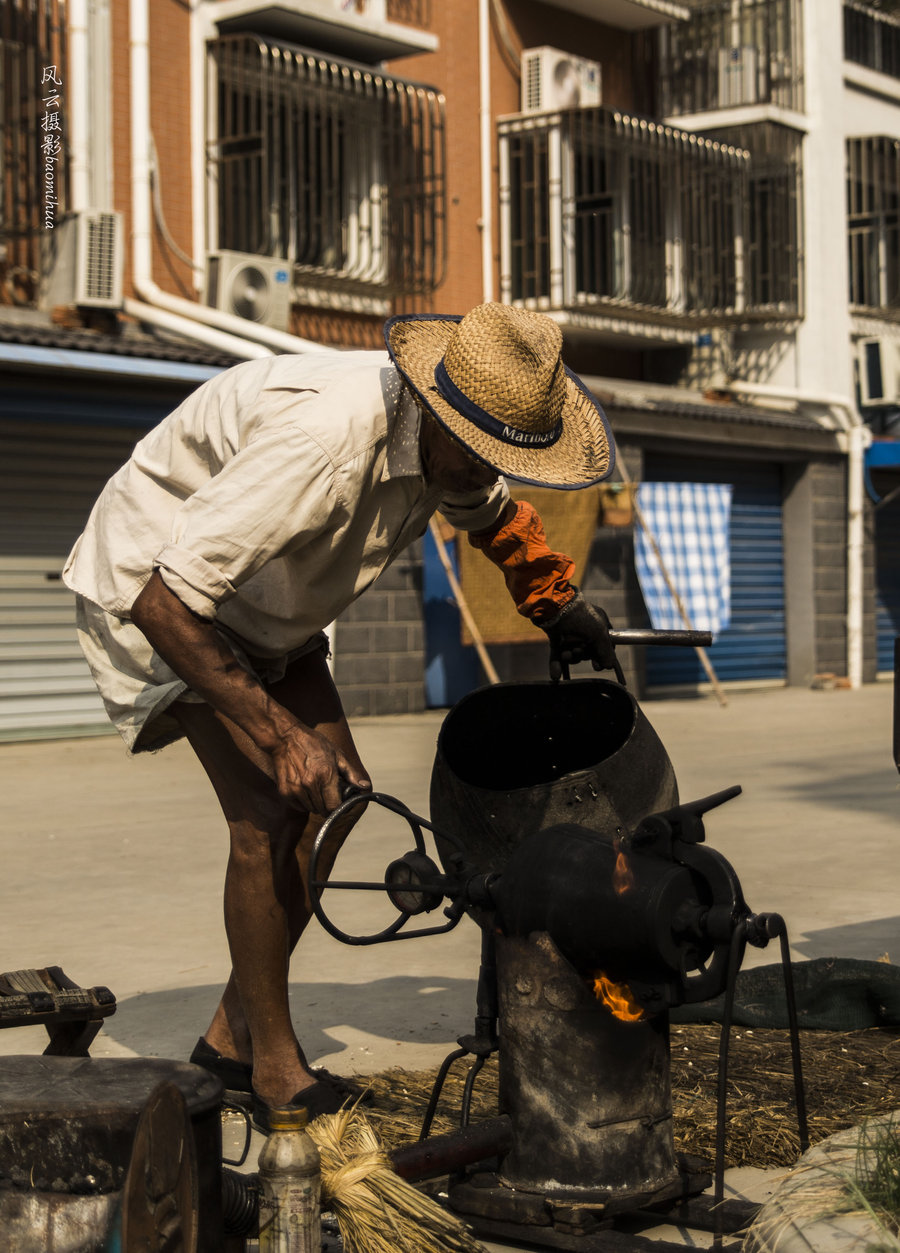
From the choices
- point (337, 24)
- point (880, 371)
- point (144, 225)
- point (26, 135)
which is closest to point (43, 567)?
point (144, 225)

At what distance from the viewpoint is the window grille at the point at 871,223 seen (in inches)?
760

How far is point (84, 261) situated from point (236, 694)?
9512 millimetres

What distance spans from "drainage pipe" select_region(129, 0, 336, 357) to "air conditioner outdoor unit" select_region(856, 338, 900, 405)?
818 cm

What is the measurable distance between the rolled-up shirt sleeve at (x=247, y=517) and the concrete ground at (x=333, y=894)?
85cm

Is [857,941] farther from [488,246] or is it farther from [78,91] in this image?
[488,246]

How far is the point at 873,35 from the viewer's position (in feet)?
64.8

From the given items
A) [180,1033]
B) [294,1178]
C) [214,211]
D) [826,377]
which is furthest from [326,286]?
[294,1178]

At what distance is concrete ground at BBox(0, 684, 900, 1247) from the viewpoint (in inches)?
159

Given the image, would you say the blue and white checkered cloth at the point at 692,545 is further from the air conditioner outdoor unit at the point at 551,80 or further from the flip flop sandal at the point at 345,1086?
the flip flop sandal at the point at 345,1086

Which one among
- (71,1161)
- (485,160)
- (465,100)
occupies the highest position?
(465,100)

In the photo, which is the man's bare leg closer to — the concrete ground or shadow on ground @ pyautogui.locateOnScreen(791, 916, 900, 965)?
the concrete ground

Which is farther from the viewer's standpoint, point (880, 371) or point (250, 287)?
point (880, 371)

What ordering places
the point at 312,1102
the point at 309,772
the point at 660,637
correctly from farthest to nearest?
the point at 660,637 < the point at 312,1102 < the point at 309,772

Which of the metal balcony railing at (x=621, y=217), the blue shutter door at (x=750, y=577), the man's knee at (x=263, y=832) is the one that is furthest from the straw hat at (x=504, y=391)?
the blue shutter door at (x=750, y=577)
